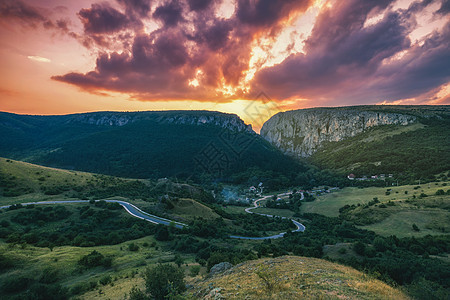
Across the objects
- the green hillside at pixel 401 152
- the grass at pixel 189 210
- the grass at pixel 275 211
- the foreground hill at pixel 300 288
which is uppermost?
the green hillside at pixel 401 152

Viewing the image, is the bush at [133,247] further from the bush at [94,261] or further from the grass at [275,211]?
the grass at [275,211]

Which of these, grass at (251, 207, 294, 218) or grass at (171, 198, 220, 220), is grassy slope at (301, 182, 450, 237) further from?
grass at (171, 198, 220, 220)

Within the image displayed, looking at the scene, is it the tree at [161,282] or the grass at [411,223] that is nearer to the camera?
the tree at [161,282]

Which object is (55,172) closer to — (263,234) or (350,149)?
(263,234)

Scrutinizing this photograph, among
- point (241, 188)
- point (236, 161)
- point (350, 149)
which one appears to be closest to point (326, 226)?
point (241, 188)

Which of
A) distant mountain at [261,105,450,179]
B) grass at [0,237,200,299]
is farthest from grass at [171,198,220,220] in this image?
distant mountain at [261,105,450,179]

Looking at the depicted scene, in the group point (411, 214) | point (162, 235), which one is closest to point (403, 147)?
point (411, 214)

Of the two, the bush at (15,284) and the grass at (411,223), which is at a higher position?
the bush at (15,284)

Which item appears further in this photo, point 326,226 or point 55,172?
point 55,172

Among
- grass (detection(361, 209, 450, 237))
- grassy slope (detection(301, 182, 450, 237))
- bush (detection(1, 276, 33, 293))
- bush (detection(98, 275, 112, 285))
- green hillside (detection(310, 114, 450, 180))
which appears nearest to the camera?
bush (detection(1, 276, 33, 293))

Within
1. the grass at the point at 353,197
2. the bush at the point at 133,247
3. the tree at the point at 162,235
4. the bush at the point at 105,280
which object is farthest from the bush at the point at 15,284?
the grass at the point at 353,197

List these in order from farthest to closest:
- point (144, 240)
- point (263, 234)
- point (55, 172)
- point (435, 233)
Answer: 1. point (55, 172)
2. point (263, 234)
3. point (435, 233)
4. point (144, 240)
